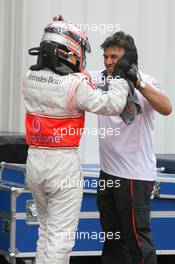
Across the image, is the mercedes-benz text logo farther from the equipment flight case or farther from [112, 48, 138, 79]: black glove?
the equipment flight case

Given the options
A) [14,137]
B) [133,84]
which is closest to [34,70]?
[133,84]

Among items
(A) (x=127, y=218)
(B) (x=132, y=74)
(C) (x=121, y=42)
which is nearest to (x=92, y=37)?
(C) (x=121, y=42)

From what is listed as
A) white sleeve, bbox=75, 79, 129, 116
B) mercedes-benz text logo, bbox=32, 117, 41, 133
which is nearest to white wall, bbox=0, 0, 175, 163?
mercedes-benz text logo, bbox=32, 117, 41, 133

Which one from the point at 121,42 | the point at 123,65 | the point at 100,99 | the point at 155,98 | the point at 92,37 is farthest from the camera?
the point at 92,37

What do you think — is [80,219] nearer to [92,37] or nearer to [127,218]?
[127,218]

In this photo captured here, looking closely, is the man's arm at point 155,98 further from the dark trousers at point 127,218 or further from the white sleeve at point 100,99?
the dark trousers at point 127,218

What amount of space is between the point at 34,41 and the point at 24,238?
1.59m

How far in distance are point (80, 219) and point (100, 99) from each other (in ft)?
4.20

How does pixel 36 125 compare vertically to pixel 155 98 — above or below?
below

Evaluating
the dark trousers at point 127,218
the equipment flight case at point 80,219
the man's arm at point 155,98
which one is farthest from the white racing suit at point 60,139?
the equipment flight case at point 80,219

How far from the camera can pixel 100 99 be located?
138 inches

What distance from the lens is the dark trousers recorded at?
3883 mm

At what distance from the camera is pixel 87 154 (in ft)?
17.6

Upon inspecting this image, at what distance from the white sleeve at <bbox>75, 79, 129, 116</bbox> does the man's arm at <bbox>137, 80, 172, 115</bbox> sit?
0.25 m
